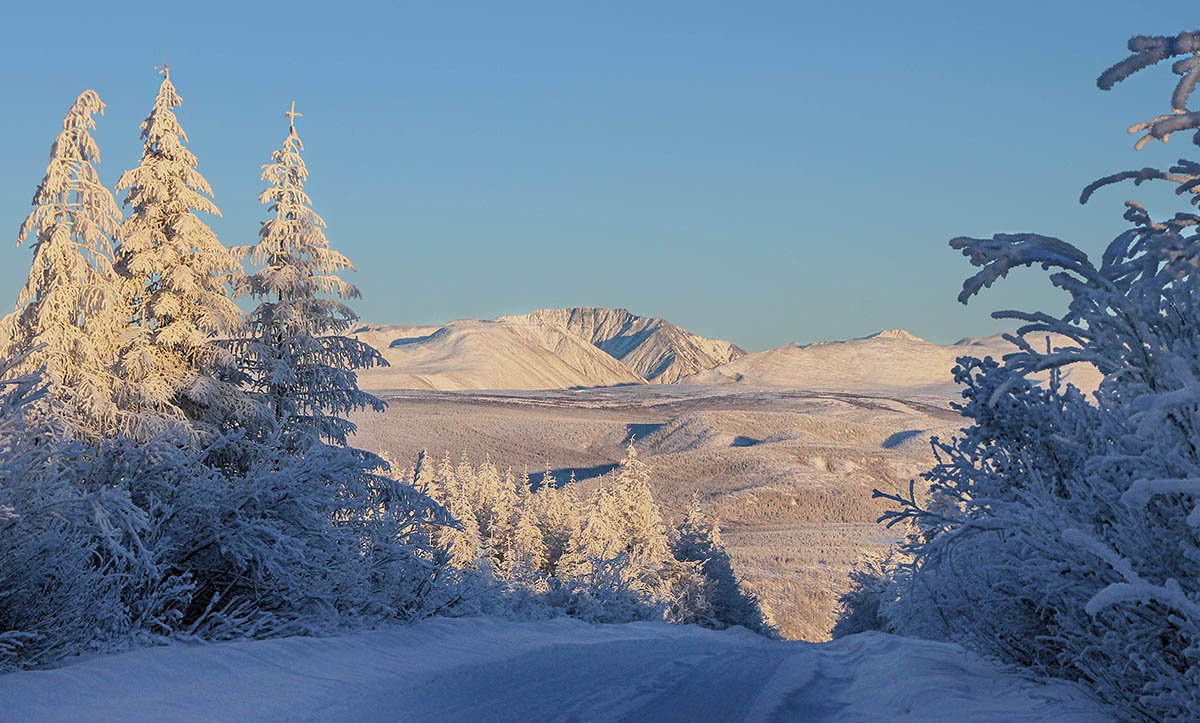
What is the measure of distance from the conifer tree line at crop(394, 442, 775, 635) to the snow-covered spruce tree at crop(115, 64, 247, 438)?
52.0 feet

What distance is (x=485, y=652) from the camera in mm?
10969

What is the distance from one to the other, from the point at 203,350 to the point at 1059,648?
53.6 ft

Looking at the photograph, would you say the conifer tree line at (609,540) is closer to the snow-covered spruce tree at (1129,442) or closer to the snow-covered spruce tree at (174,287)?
the snow-covered spruce tree at (174,287)

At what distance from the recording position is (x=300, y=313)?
2184 centimetres

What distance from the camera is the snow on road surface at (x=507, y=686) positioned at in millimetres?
6582

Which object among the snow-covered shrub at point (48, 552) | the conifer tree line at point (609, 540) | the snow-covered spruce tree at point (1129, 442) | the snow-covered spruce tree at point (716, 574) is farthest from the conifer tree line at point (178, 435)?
the snow-covered spruce tree at point (716, 574)

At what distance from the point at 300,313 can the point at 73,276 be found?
509cm

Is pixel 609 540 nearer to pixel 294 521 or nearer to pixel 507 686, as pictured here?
pixel 294 521

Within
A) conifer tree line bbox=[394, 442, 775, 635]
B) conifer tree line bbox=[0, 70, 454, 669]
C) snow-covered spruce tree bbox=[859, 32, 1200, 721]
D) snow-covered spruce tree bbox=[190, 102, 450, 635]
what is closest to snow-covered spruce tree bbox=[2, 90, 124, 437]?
conifer tree line bbox=[0, 70, 454, 669]

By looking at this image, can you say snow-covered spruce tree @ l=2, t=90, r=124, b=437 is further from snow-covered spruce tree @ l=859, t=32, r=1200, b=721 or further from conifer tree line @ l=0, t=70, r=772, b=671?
snow-covered spruce tree @ l=859, t=32, r=1200, b=721

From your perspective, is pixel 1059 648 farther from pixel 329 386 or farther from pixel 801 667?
pixel 329 386

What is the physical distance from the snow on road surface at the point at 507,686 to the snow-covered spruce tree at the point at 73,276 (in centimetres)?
916

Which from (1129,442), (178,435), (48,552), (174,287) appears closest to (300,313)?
(174,287)

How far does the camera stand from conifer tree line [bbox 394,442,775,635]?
38.4m
